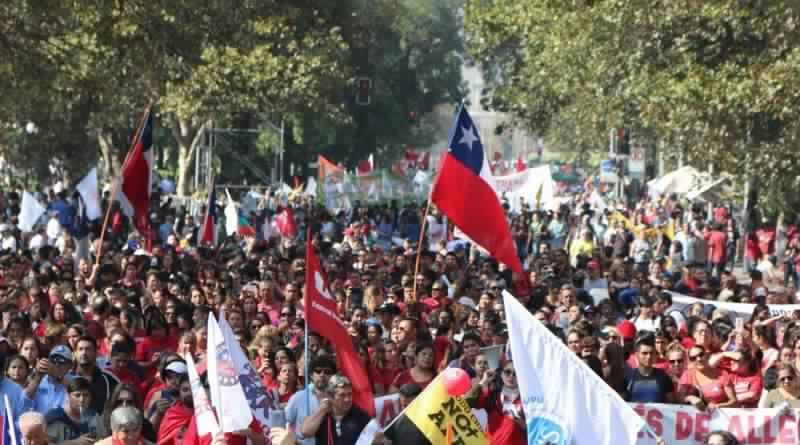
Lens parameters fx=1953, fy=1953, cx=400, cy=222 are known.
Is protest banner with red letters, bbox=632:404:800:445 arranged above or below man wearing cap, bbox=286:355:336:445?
below

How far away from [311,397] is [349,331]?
2.72 meters

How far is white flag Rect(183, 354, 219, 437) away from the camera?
930 cm

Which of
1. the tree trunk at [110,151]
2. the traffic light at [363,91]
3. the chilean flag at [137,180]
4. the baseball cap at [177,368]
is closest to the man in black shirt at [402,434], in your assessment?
the baseball cap at [177,368]

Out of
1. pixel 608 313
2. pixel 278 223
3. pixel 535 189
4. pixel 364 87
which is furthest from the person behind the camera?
pixel 364 87

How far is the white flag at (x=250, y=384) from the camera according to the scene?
965cm

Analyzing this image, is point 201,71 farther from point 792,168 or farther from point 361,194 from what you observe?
point 361,194

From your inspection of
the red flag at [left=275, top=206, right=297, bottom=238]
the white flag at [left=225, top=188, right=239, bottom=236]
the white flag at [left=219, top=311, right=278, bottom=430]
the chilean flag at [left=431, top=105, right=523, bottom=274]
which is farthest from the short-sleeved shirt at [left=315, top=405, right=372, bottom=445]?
the red flag at [left=275, top=206, right=297, bottom=238]

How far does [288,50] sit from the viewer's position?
1729 inches

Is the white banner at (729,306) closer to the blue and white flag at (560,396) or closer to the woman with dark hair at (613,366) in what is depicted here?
the woman with dark hair at (613,366)

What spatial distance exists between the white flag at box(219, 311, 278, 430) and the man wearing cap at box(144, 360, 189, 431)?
817 millimetres

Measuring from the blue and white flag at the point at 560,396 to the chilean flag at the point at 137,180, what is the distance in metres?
12.9

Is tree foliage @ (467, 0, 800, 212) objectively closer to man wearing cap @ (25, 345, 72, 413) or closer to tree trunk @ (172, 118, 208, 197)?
man wearing cap @ (25, 345, 72, 413)

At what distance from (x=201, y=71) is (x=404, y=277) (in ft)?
24.8

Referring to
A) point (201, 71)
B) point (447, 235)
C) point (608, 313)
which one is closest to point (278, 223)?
point (447, 235)
